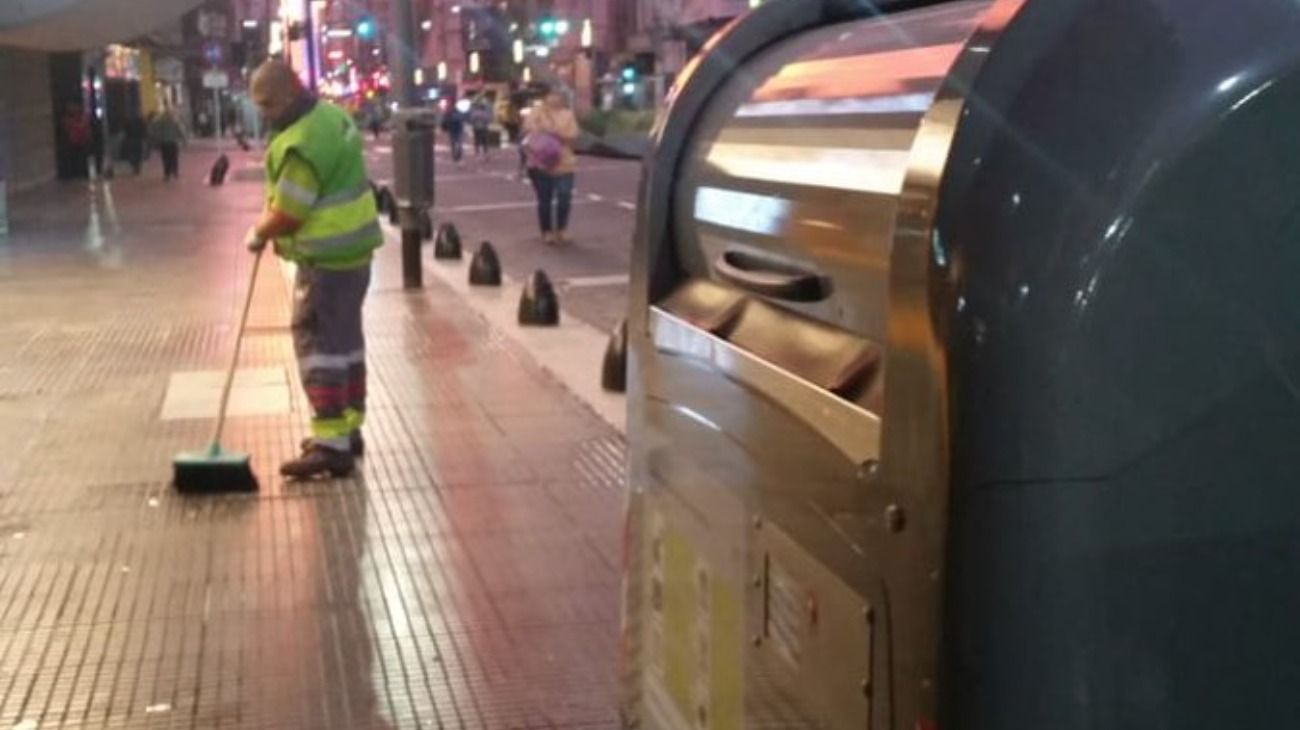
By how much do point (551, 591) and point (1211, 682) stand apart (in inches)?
202

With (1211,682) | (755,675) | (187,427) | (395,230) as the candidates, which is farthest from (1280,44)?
(395,230)

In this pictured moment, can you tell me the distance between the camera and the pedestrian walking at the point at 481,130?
196 feet

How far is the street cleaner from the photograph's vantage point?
8.70 m

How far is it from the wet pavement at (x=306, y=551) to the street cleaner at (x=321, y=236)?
38 centimetres

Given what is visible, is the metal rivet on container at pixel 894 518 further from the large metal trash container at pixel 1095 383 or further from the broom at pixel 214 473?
the broom at pixel 214 473

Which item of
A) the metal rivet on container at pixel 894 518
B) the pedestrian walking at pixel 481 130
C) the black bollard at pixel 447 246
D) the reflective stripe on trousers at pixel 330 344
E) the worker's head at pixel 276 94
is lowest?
the pedestrian walking at pixel 481 130

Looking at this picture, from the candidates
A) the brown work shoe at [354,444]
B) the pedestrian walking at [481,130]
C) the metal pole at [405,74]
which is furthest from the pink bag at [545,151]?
the pedestrian walking at [481,130]

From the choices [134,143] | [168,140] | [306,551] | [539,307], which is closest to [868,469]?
[306,551]

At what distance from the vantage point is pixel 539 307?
1430 cm

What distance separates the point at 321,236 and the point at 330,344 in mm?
523

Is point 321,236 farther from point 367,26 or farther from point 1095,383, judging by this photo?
point 367,26

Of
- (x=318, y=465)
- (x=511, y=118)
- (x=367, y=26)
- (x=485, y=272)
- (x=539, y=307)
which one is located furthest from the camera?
(x=511, y=118)

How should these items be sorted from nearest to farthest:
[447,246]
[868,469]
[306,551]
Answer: [868,469], [306,551], [447,246]

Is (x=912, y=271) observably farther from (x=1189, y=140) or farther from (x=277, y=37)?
(x=277, y=37)
